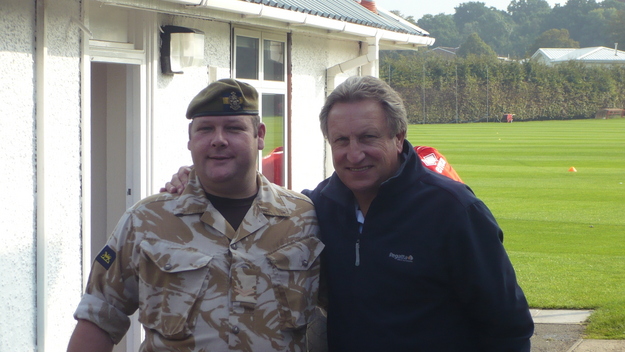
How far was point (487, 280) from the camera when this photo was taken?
8.77 ft

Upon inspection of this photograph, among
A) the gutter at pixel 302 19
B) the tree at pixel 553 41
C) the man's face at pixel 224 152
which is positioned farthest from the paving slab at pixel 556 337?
the tree at pixel 553 41

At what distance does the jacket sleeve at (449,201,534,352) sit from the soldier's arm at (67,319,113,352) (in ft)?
4.40

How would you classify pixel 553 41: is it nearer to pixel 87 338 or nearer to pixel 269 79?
pixel 269 79

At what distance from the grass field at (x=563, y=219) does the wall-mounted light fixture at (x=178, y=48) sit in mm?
4380

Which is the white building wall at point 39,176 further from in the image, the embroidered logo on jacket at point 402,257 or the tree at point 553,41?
the tree at point 553,41

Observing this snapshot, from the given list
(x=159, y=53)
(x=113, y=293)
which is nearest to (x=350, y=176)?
(x=113, y=293)

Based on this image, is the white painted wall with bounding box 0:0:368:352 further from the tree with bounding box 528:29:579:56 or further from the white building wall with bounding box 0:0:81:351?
the tree with bounding box 528:29:579:56

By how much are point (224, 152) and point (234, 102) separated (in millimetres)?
220

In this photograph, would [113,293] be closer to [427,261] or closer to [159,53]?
[427,261]

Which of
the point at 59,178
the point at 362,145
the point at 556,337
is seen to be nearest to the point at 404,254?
the point at 362,145

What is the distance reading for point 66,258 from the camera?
199 inches

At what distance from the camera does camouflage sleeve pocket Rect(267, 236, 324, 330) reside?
2805mm

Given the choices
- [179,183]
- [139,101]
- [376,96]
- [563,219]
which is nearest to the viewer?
[376,96]

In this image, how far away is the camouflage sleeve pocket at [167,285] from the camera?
2.67 meters
